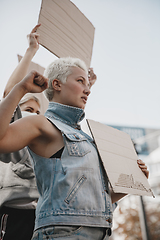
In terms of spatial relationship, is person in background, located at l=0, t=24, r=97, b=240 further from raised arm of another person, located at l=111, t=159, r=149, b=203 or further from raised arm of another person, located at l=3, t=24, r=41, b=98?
raised arm of another person, located at l=111, t=159, r=149, b=203

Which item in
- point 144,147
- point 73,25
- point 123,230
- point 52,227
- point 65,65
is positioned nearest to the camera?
point 52,227

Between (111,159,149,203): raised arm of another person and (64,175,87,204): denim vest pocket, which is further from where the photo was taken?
(111,159,149,203): raised arm of another person

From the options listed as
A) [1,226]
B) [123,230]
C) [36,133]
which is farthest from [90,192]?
[123,230]

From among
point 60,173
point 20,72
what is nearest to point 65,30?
point 20,72

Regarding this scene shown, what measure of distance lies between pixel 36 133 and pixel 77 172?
234 millimetres

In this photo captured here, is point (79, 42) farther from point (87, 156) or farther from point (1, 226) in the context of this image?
point (1, 226)

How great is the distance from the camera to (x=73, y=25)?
1.65 metres

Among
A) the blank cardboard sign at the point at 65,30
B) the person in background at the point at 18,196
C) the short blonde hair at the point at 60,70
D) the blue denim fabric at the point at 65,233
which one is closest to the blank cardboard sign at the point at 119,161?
the blue denim fabric at the point at 65,233

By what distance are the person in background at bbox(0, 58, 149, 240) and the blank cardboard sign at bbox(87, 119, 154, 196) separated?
0.05 meters

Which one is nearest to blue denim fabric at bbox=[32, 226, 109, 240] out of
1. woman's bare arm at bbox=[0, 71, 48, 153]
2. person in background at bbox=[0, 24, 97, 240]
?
woman's bare arm at bbox=[0, 71, 48, 153]

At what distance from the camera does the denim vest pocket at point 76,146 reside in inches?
37.5

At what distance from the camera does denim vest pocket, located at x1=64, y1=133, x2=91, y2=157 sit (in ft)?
3.12

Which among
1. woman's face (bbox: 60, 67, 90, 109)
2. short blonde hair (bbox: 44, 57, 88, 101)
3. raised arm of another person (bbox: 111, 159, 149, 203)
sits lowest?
raised arm of another person (bbox: 111, 159, 149, 203)

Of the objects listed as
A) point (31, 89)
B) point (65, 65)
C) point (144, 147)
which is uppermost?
point (144, 147)
